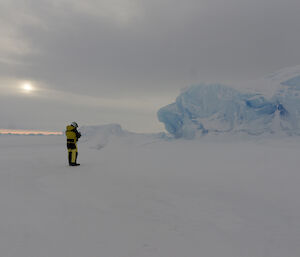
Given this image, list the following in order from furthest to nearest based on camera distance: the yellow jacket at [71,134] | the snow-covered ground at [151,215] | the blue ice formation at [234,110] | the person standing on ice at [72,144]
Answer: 1. the blue ice formation at [234,110]
2. the yellow jacket at [71,134]
3. the person standing on ice at [72,144]
4. the snow-covered ground at [151,215]

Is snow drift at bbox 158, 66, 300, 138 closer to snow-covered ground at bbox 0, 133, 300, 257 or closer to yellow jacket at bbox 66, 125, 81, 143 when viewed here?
snow-covered ground at bbox 0, 133, 300, 257

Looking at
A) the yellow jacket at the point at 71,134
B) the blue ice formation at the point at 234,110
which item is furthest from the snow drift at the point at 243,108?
the yellow jacket at the point at 71,134

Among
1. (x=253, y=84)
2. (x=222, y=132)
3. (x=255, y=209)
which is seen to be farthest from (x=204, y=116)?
(x=255, y=209)

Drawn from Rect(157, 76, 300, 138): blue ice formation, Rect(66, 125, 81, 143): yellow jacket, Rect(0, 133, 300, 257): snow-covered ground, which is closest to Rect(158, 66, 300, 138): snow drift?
Rect(157, 76, 300, 138): blue ice formation

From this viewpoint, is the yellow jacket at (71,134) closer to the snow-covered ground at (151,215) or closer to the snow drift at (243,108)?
the snow-covered ground at (151,215)

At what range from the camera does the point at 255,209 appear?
9.96 ft

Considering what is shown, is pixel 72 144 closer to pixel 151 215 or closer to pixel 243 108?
pixel 151 215

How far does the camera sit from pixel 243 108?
1281cm

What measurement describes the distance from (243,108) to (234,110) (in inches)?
21.5

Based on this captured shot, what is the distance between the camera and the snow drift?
462 inches

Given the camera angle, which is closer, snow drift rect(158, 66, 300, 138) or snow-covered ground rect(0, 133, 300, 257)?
snow-covered ground rect(0, 133, 300, 257)

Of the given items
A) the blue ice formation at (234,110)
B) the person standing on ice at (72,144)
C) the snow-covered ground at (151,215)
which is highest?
the blue ice formation at (234,110)

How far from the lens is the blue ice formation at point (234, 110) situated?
11.7 metres

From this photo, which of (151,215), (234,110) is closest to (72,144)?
(151,215)
